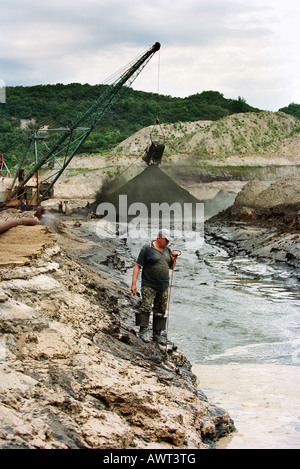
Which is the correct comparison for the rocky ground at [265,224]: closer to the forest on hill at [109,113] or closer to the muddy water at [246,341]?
the muddy water at [246,341]

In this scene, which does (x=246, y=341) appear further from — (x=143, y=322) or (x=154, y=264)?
(x=154, y=264)

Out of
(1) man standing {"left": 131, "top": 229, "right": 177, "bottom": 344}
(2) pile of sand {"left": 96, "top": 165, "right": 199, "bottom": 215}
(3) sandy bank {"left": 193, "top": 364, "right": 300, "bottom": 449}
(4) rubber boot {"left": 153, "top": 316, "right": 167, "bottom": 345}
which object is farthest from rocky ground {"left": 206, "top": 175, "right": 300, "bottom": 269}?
(1) man standing {"left": 131, "top": 229, "right": 177, "bottom": 344}

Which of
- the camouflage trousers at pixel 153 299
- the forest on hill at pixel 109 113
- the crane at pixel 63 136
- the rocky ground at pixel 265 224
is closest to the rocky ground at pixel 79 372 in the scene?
the camouflage trousers at pixel 153 299

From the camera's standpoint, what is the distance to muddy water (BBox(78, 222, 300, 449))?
6.23 metres

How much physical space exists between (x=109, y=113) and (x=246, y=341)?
11366cm

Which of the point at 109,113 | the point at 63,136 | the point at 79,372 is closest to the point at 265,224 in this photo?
the point at 63,136

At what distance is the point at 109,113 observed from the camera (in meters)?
121

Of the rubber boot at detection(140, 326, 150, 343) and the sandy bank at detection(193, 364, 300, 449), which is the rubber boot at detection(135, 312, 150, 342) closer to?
the rubber boot at detection(140, 326, 150, 343)

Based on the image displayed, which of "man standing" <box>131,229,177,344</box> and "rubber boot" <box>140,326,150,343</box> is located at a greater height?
"man standing" <box>131,229,177,344</box>

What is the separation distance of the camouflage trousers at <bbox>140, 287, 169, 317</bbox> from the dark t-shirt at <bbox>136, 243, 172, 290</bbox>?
0.08 meters

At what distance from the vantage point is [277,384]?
7.68 m

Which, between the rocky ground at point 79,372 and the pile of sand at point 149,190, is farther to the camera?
the pile of sand at point 149,190

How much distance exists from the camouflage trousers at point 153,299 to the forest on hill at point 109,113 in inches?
3451

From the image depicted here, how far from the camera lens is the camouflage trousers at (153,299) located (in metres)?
8.13
